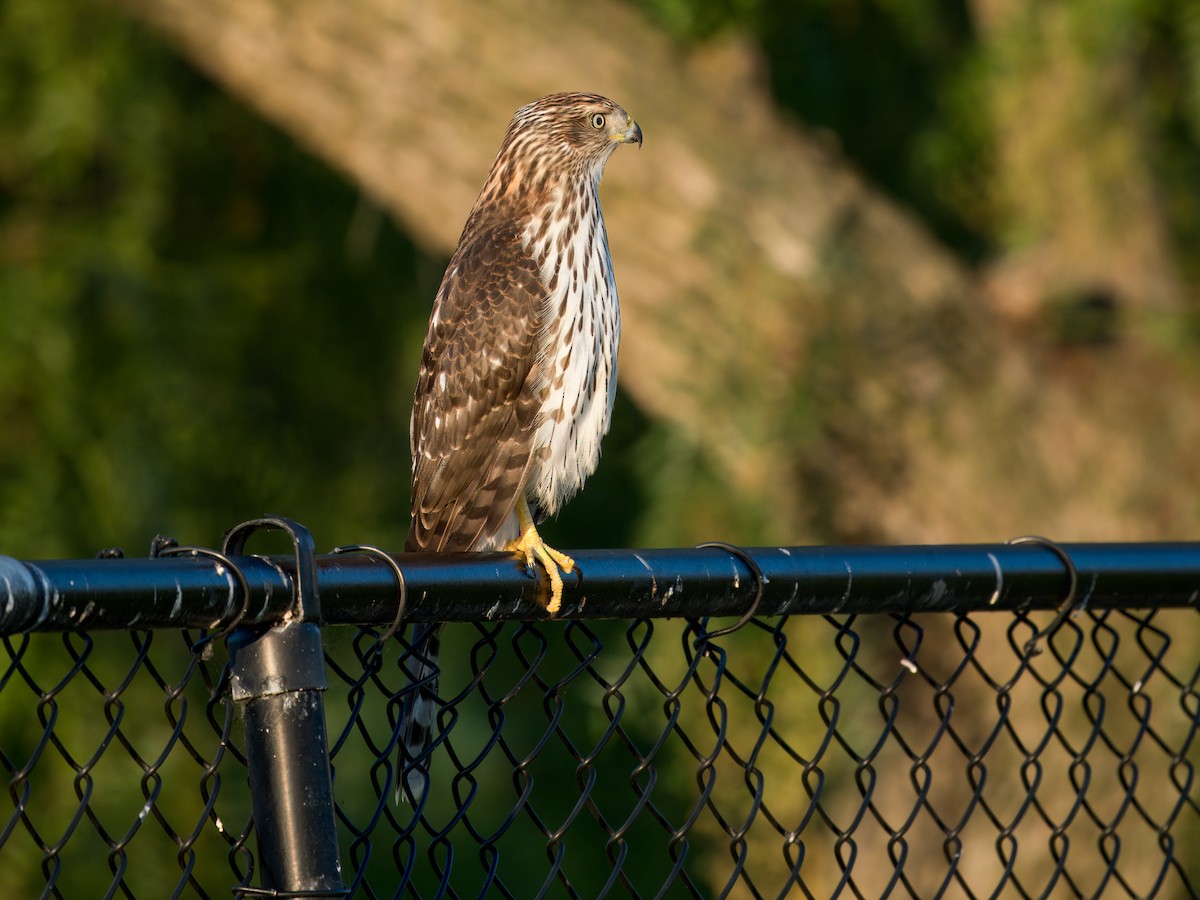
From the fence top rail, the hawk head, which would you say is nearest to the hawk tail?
the fence top rail

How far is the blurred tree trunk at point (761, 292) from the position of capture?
18.0 feet

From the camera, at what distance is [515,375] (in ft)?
10.5

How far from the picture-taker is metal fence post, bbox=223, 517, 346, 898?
163 cm

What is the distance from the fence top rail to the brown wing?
1.08m

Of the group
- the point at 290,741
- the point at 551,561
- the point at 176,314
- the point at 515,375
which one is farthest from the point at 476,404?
the point at 176,314

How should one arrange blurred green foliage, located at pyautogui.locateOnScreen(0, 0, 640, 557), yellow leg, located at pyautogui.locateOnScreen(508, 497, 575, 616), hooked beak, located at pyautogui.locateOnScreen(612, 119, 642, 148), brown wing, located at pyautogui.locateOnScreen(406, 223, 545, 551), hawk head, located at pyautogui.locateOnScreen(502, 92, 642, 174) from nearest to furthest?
yellow leg, located at pyautogui.locateOnScreen(508, 497, 575, 616) → brown wing, located at pyautogui.locateOnScreen(406, 223, 545, 551) → hawk head, located at pyautogui.locateOnScreen(502, 92, 642, 174) → hooked beak, located at pyautogui.locateOnScreen(612, 119, 642, 148) → blurred green foliage, located at pyautogui.locateOnScreen(0, 0, 640, 557)

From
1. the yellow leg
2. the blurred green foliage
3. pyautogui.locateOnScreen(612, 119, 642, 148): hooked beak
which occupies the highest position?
pyautogui.locateOnScreen(612, 119, 642, 148): hooked beak

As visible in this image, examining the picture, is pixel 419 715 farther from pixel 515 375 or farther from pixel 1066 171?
pixel 1066 171

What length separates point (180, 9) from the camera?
574 centimetres

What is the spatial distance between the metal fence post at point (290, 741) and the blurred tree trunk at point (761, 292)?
3736 millimetres

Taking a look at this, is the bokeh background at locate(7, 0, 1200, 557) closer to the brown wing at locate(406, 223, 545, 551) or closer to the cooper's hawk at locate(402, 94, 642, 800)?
the cooper's hawk at locate(402, 94, 642, 800)

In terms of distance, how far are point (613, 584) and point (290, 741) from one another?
0.50 m

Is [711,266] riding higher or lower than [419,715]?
lower

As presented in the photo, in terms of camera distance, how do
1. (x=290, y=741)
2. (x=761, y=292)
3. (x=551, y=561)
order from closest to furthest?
(x=290, y=741), (x=551, y=561), (x=761, y=292)
